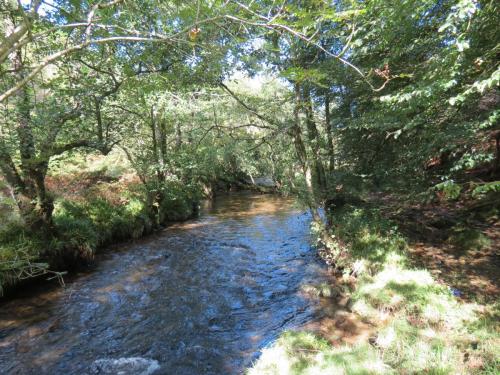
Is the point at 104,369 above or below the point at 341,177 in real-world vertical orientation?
below

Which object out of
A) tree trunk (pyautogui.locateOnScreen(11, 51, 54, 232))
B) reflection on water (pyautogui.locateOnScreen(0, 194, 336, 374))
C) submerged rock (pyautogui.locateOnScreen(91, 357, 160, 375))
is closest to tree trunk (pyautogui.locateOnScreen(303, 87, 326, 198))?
reflection on water (pyautogui.locateOnScreen(0, 194, 336, 374))

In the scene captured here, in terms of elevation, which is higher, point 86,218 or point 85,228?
point 86,218

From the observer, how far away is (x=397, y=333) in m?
4.52

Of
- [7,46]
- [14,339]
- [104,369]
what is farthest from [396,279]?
[14,339]

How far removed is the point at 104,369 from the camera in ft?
15.7

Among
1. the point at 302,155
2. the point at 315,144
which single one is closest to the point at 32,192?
the point at 302,155

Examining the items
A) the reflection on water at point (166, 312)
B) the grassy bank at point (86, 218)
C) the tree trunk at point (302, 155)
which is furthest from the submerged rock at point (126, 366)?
the tree trunk at point (302, 155)

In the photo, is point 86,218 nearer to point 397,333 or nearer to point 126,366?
point 126,366

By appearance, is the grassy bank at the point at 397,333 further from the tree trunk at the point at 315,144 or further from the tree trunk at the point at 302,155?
the tree trunk at the point at 315,144

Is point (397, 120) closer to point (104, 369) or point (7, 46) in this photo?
point (7, 46)

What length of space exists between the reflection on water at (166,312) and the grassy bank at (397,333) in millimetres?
809

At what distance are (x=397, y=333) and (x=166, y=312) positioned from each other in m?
4.41

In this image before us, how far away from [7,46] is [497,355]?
5616mm

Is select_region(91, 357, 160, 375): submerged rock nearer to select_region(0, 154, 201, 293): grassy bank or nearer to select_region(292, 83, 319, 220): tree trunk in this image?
select_region(0, 154, 201, 293): grassy bank
